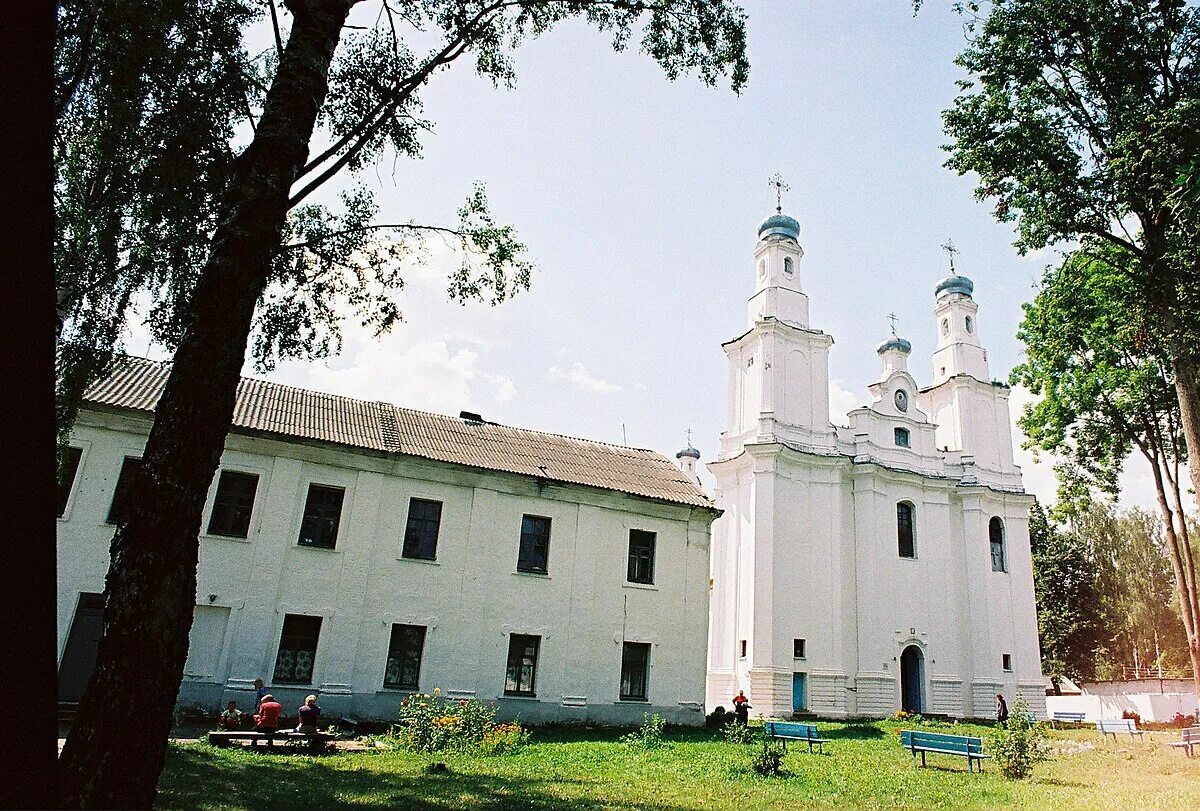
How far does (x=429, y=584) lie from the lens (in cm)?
1967

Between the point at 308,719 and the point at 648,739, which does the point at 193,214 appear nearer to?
the point at 308,719

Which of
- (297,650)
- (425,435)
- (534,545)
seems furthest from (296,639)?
(534,545)

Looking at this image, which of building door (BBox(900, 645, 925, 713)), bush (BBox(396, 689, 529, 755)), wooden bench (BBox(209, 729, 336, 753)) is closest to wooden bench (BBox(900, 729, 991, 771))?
bush (BBox(396, 689, 529, 755))

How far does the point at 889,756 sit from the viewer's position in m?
17.3

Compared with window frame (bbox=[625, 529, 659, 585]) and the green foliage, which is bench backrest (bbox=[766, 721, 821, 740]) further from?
window frame (bbox=[625, 529, 659, 585])

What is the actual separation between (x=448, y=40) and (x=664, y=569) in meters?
16.7

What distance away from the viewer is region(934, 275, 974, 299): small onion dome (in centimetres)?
3944

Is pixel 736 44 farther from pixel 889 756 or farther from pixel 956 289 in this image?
pixel 956 289

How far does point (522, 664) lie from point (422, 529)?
184 inches

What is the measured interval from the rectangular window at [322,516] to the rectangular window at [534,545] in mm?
5104

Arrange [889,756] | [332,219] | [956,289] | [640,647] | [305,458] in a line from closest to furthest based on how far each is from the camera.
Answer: [332,219] → [889,756] → [305,458] → [640,647] → [956,289]

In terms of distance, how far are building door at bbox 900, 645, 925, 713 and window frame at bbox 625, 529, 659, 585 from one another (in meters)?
16.2

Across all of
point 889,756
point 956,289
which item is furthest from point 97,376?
point 956,289

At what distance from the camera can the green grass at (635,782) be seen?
32.5 ft
